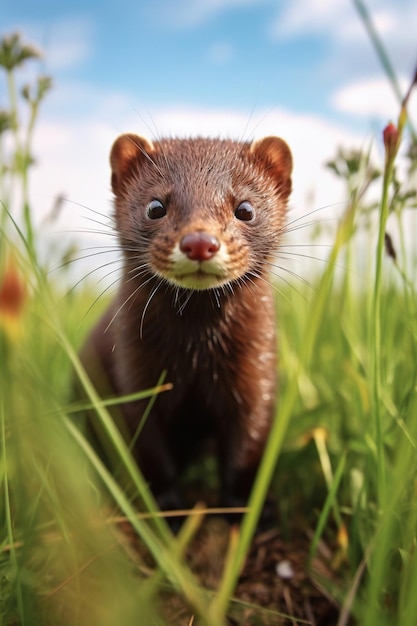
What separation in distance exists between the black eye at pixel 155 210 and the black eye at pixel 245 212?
13.5 inches

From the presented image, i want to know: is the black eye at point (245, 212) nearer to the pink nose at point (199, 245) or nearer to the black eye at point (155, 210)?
the black eye at point (155, 210)

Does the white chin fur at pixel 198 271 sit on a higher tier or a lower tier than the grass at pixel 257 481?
higher

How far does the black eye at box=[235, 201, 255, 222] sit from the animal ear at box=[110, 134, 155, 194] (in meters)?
0.67

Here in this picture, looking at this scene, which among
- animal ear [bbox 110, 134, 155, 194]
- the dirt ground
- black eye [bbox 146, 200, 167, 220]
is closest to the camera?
the dirt ground

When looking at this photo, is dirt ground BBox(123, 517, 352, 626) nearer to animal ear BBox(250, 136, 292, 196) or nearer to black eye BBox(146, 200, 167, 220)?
black eye BBox(146, 200, 167, 220)

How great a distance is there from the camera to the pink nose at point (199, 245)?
7.49ft

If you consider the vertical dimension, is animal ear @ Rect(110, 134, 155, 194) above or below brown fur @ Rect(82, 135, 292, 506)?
above

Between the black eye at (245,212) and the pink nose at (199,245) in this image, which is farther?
the black eye at (245,212)

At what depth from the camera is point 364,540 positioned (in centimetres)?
249

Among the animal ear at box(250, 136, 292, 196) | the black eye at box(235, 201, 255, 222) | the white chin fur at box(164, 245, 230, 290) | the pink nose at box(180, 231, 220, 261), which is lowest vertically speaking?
the white chin fur at box(164, 245, 230, 290)

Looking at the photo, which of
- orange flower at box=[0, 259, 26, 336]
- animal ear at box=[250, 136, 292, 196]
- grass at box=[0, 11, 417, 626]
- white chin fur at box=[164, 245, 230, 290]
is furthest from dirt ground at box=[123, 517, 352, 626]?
animal ear at box=[250, 136, 292, 196]

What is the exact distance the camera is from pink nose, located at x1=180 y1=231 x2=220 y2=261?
228cm

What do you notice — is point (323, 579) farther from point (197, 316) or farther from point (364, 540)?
point (197, 316)

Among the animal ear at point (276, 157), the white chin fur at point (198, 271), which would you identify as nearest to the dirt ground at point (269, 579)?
the white chin fur at point (198, 271)
